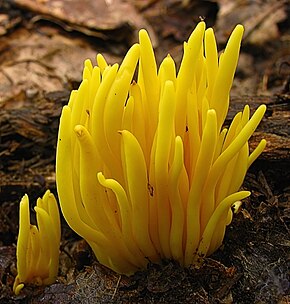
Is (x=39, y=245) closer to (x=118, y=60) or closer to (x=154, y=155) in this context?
(x=154, y=155)

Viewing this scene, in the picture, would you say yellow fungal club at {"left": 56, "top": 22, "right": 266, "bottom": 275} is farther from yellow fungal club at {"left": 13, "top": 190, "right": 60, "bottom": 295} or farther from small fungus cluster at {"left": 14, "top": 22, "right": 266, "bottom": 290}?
yellow fungal club at {"left": 13, "top": 190, "right": 60, "bottom": 295}

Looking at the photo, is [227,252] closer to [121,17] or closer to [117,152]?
[117,152]

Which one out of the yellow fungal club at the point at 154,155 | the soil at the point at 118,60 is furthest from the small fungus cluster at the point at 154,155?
the soil at the point at 118,60

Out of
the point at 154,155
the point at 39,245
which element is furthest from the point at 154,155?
the point at 39,245

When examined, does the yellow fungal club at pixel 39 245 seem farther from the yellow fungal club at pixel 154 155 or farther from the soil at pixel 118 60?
the yellow fungal club at pixel 154 155

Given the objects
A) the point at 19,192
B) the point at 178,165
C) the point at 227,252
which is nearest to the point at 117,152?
the point at 178,165

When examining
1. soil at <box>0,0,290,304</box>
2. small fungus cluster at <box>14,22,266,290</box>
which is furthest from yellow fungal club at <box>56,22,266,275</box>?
soil at <box>0,0,290,304</box>
